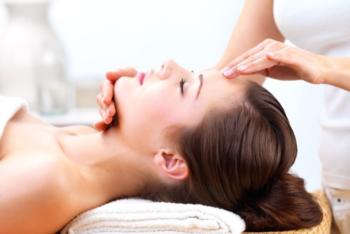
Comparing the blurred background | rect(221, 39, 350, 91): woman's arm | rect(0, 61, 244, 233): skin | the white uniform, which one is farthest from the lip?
the blurred background

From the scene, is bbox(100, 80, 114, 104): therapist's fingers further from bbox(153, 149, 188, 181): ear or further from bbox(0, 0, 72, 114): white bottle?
bbox(0, 0, 72, 114): white bottle

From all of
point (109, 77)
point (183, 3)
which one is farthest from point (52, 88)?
point (109, 77)

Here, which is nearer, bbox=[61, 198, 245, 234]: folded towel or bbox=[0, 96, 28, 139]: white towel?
bbox=[61, 198, 245, 234]: folded towel

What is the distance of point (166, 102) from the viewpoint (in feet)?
4.43

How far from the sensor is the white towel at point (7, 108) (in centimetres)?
140

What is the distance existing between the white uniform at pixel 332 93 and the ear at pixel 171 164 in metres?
0.38

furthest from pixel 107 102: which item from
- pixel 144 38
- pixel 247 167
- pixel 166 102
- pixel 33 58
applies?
pixel 144 38

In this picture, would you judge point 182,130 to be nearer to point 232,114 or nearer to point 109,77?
point 232,114

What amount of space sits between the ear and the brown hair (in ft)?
0.05

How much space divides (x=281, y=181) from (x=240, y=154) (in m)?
0.13

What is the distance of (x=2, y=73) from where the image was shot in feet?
7.92

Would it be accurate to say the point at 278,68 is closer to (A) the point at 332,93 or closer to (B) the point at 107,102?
(A) the point at 332,93

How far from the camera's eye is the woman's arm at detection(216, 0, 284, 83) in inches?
67.1

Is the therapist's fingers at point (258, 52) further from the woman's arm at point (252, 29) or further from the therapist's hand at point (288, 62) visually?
the woman's arm at point (252, 29)
